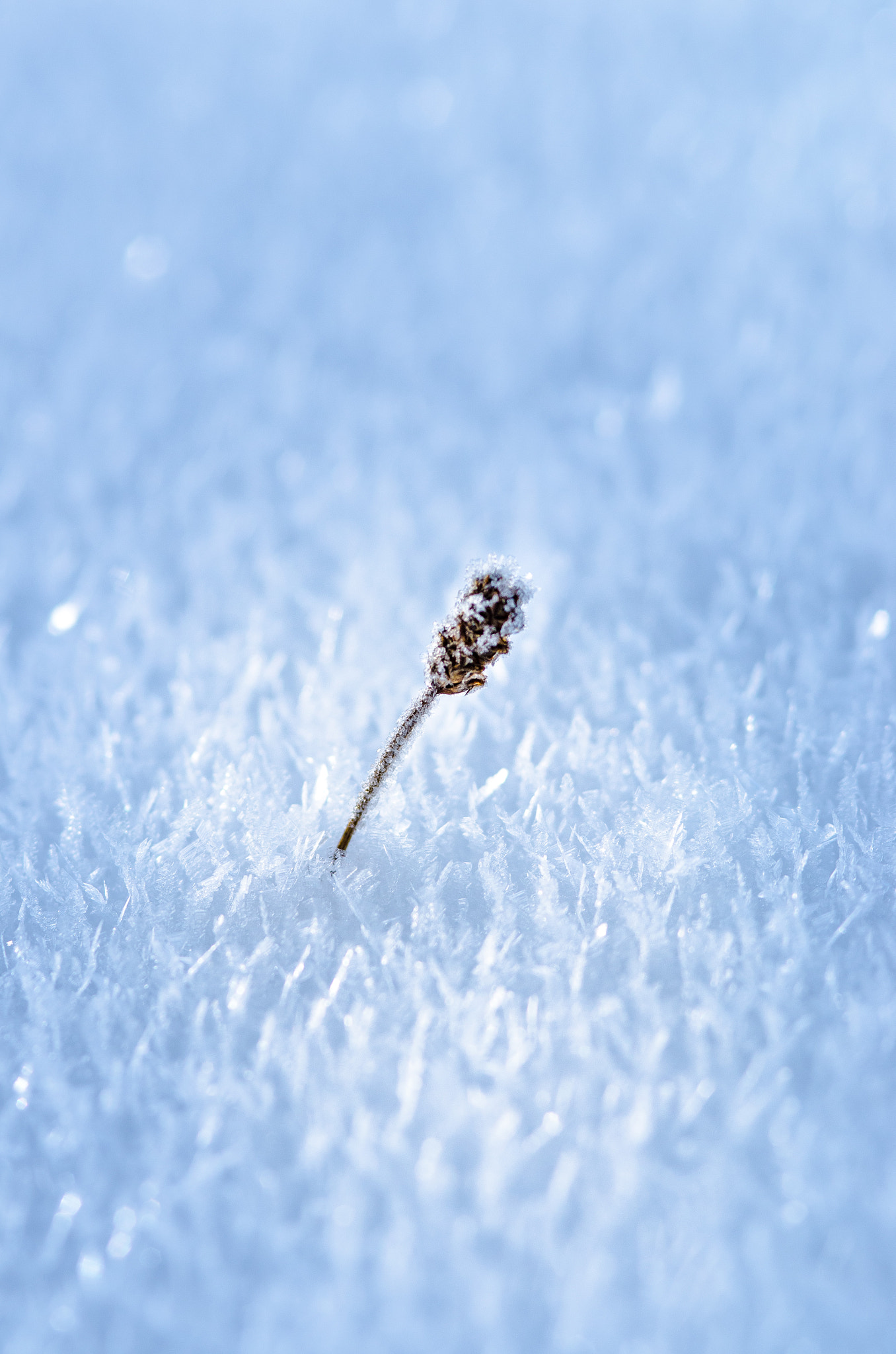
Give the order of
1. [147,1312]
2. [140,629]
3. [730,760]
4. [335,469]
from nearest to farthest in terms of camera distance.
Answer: [147,1312], [730,760], [140,629], [335,469]

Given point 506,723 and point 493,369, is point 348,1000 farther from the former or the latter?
point 493,369

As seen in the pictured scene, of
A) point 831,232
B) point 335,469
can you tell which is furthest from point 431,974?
point 831,232

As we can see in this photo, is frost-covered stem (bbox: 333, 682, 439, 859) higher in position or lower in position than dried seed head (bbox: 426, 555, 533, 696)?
lower

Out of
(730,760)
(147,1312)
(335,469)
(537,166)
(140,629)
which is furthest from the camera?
(537,166)

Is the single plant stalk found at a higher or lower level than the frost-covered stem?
higher

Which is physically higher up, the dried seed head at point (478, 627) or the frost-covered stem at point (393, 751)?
the dried seed head at point (478, 627)

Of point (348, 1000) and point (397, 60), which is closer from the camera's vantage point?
point (348, 1000)
